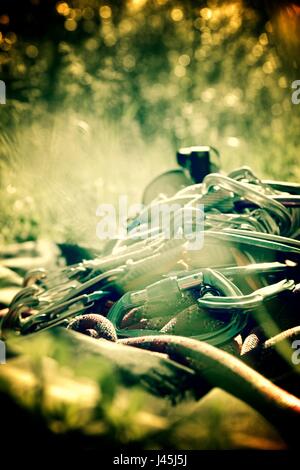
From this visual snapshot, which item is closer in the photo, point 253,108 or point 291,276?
point 291,276

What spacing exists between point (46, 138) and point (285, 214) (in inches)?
96.4

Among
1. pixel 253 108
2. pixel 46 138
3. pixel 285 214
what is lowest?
pixel 285 214

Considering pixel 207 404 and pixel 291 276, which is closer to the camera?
pixel 207 404

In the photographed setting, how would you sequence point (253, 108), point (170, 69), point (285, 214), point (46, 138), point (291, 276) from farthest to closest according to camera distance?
point (170, 69)
point (253, 108)
point (46, 138)
point (285, 214)
point (291, 276)

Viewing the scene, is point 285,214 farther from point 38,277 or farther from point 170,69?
point 170,69

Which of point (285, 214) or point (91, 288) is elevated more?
point (285, 214)

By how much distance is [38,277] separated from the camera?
1381 millimetres

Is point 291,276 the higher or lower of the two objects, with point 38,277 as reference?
higher

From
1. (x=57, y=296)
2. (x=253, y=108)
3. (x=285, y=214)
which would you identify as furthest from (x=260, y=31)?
(x=57, y=296)

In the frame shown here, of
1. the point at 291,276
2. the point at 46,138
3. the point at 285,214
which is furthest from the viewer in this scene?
the point at 46,138

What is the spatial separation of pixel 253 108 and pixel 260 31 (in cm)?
75

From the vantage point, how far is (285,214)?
1093mm
